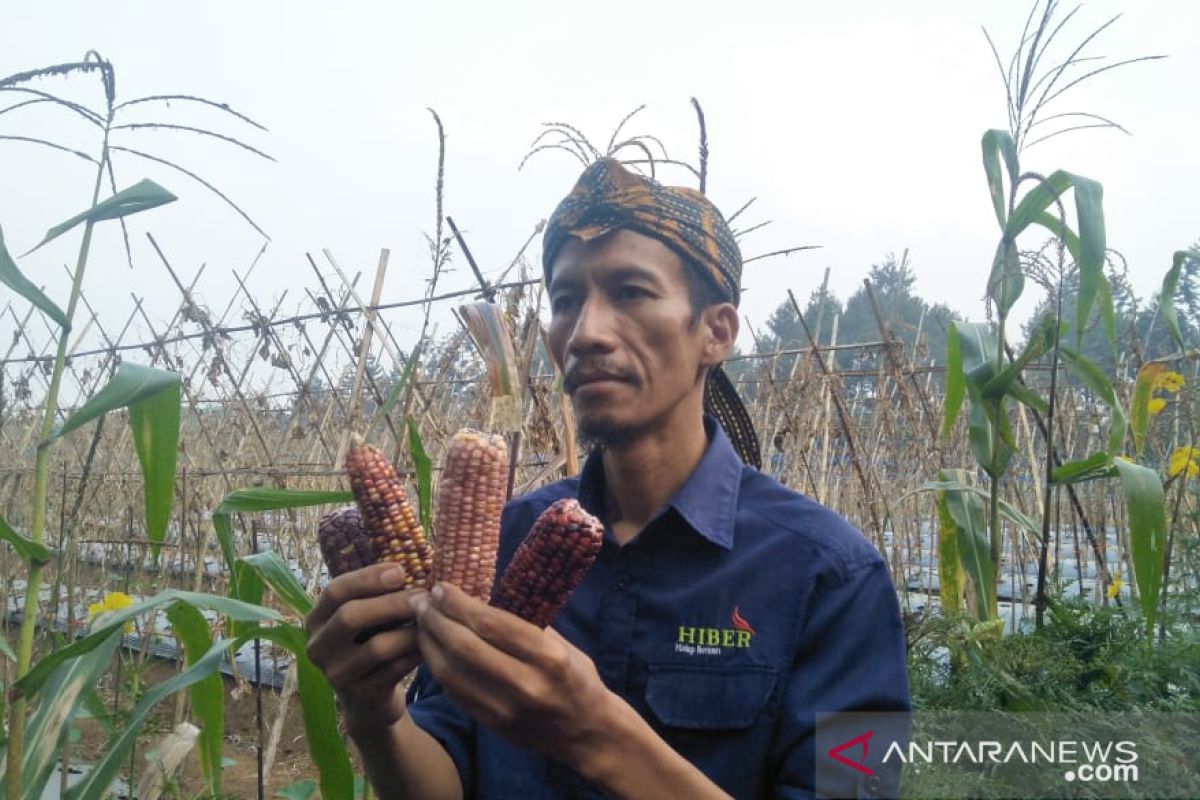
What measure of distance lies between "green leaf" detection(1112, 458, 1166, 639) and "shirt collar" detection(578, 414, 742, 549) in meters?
1.32

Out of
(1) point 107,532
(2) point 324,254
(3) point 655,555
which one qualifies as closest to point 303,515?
(1) point 107,532

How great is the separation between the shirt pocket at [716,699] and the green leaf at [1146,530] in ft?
4.63

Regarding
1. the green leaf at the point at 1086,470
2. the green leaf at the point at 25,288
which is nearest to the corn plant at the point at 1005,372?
the green leaf at the point at 1086,470

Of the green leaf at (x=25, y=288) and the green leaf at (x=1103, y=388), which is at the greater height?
the green leaf at (x=25, y=288)

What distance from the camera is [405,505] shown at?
117cm

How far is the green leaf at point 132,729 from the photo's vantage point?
4.58 ft

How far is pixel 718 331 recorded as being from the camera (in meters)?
1.64

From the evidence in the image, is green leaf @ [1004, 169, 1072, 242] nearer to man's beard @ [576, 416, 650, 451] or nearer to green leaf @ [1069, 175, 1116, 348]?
green leaf @ [1069, 175, 1116, 348]

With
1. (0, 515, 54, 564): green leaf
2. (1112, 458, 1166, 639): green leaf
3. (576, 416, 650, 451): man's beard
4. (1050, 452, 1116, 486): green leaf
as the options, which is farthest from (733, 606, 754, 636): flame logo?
(1050, 452, 1116, 486): green leaf

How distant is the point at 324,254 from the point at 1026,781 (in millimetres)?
3630

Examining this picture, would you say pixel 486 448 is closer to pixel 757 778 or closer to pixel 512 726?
pixel 512 726

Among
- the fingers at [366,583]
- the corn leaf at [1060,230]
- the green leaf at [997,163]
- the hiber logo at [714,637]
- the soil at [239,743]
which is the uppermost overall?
the green leaf at [997,163]
